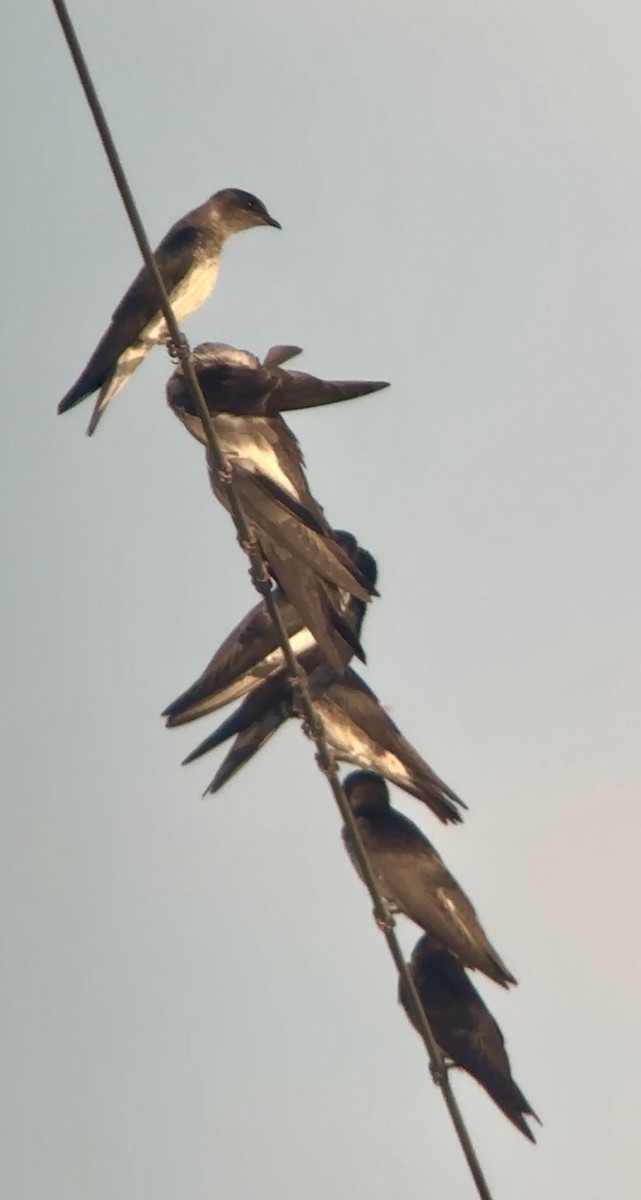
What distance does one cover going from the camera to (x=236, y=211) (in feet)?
27.6

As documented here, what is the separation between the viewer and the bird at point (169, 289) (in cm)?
707

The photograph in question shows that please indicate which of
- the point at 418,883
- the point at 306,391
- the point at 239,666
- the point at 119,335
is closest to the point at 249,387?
the point at 306,391

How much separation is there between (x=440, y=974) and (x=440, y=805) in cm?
99

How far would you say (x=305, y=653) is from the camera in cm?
784

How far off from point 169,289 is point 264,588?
2845 mm

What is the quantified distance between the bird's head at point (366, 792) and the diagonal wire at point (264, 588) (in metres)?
2.08

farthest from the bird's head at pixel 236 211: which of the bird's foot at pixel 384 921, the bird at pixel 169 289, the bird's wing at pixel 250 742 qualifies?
the bird's foot at pixel 384 921

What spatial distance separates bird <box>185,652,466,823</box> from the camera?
23.8 ft

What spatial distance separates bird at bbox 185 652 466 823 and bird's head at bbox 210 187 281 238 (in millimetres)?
1844

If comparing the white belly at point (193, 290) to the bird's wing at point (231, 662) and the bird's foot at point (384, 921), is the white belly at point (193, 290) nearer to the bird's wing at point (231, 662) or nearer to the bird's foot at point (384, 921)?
the bird's wing at point (231, 662)

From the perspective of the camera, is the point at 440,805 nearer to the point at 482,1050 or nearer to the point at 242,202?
the point at 482,1050

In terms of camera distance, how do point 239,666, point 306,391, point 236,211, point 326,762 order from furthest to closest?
1. point 236,211
2. point 239,666
3. point 306,391
4. point 326,762

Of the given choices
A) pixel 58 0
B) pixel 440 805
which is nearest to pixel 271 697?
pixel 440 805

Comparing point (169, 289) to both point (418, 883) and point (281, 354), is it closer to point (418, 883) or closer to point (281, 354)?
point (281, 354)
